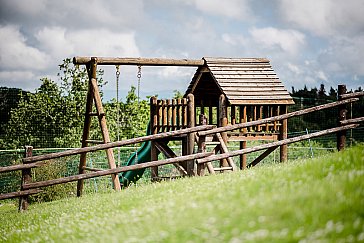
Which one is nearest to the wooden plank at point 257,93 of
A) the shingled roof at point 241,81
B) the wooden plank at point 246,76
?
the shingled roof at point 241,81

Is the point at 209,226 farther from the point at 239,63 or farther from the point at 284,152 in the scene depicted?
the point at 239,63

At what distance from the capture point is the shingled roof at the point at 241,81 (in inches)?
698

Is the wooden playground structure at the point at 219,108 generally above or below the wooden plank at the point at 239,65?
below

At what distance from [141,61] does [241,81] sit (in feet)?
10.9

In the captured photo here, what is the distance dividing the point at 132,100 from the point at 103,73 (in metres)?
2.55

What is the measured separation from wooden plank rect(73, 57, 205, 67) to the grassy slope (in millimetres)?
6528

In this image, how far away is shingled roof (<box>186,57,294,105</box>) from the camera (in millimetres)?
17719

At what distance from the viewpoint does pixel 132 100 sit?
28906 millimetres

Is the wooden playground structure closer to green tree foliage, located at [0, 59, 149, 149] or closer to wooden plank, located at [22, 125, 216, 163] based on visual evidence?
wooden plank, located at [22, 125, 216, 163]

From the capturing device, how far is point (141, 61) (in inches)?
682

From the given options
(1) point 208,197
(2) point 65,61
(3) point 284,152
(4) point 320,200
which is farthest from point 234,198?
(2) point 65,61

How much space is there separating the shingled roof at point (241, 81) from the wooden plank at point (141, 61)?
1.93 feet

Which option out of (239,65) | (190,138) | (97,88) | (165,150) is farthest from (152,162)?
(239,65)

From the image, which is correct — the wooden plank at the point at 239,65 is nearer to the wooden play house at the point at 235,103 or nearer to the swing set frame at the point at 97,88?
the wooden play house at the point at 235,103
